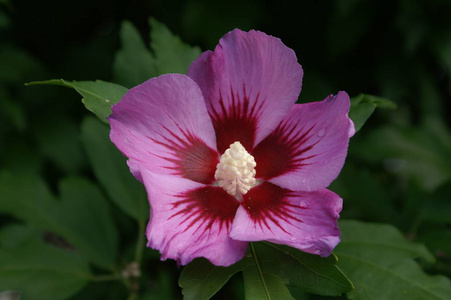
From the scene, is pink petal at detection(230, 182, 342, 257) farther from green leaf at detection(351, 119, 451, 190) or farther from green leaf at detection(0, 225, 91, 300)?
green leaf at detection(351, 119, 451, 190)

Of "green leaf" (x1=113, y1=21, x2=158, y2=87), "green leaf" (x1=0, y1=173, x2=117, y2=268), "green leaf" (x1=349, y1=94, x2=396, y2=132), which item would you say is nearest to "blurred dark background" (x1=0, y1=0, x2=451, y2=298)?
"green leaf" (x1=0, y1=173, x2=117, y2=268)

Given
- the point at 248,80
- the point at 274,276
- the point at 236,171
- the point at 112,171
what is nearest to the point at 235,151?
the point at 236,171

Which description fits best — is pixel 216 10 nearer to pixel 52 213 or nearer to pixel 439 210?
pixel 52 213

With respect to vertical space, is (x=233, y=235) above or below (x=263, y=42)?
below

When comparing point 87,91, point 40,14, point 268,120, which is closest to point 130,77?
point 87,91

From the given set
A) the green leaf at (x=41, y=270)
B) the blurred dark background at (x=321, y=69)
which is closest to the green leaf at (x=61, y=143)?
the blurred dark background at (x=321, y=69)
